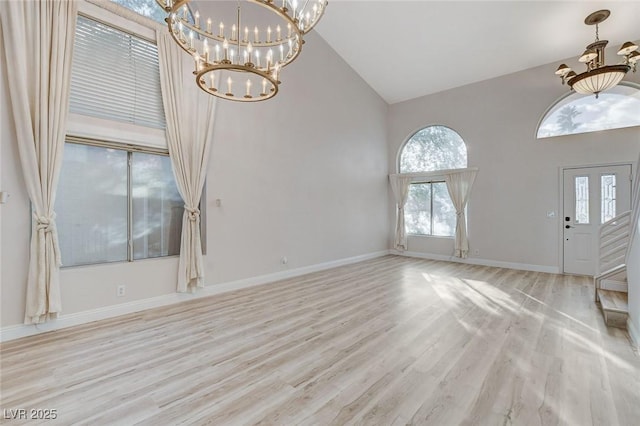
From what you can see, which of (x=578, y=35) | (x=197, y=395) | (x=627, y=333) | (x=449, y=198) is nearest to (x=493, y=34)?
(x=578, y=35)

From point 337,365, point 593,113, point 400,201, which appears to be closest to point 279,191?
point 337,365

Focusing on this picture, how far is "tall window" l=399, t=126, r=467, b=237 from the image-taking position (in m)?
7.30

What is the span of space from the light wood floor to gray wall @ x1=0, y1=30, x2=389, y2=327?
54 cm

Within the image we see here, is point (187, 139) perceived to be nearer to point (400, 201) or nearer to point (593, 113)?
point (400, 201)

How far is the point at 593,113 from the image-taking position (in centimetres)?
555

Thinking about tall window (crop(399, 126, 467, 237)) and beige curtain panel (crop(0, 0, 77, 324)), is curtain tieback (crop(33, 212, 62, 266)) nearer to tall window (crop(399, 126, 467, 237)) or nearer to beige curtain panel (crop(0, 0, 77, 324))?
beige curtain panel (crop(0, 0, 77, 324))

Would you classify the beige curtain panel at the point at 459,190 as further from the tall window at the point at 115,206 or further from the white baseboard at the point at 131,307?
the tall window at the point at 115,206

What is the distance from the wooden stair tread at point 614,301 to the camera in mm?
3213

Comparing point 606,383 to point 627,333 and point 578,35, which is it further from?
point 578,35

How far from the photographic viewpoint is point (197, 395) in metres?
2.05

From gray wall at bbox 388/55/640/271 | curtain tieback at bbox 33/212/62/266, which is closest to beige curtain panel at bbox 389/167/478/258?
gray wall at bbox 388/55/640/271

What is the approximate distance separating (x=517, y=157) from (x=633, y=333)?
14.4ft

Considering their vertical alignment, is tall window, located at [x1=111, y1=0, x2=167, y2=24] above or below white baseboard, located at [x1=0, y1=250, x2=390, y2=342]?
above

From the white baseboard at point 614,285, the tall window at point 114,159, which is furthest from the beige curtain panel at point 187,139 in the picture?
the white baseboard at point 614,285
